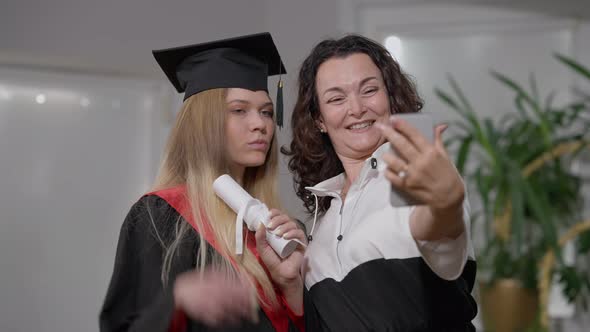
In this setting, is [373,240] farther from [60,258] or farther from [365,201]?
[60,258]

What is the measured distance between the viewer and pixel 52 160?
8.83 feet

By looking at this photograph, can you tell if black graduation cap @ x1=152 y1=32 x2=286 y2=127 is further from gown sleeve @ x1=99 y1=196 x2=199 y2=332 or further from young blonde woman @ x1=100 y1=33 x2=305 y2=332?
gown sleeve @ x1=99 y1=196 x2=199 y2=332

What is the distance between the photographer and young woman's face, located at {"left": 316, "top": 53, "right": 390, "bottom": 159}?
1.58m

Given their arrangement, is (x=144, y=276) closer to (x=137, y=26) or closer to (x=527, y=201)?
(x=137, y=26)

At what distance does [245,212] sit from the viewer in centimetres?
133

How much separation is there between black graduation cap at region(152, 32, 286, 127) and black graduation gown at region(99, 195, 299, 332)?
34cm

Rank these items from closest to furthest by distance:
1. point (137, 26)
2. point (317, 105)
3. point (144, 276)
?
point (144, 276), point (317, 105), point (137, 26)

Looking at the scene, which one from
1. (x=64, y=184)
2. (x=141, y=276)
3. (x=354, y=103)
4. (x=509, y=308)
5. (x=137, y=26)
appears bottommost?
(x=509, y=308)

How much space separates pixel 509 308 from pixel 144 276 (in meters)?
2.16

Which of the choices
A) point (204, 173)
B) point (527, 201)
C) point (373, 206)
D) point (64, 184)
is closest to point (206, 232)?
point (204, 173)

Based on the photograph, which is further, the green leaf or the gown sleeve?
the green leaf

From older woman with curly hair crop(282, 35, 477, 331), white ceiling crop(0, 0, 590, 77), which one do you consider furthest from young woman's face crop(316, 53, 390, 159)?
white ceiling crop(0, 0, 590, 77)

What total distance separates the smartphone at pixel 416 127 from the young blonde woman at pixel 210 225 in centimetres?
39

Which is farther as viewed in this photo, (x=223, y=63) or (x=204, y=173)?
(x=223, y=63)
